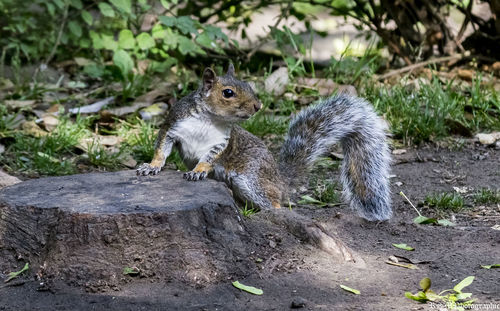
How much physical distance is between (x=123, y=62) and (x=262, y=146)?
2561 mm

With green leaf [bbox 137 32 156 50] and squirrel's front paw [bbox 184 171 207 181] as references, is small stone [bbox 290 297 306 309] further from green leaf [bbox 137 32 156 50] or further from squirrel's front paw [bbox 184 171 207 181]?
green leaf [bbox 137 32 156 50]

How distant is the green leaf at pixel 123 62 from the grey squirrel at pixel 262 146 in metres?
2.36

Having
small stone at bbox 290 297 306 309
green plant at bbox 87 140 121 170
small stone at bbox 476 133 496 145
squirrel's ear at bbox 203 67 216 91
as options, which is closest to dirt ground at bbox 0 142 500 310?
small stone at bbox 290 297 306 309

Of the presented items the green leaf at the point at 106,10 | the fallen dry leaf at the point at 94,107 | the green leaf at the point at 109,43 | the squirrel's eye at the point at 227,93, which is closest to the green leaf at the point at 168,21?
the green leaf at the point at 106,10

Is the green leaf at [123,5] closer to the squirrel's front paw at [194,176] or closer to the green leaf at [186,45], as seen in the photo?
the green leaf at [186,45]

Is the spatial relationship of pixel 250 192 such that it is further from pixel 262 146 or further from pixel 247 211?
pixel 262 146

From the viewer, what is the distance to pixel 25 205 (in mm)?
3057

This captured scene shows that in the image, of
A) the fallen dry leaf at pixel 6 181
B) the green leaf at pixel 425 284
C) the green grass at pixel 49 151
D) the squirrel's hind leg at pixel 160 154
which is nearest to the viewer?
the green leaf at pixel 425 284

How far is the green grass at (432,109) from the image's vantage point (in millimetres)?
5477

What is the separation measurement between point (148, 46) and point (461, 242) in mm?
3595

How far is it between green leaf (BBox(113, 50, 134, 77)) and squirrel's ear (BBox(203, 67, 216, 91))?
99.6 inches

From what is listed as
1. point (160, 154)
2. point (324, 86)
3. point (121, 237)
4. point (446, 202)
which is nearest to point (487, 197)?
point (446, 202)

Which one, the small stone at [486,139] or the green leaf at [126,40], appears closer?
the small stone at [486,139]

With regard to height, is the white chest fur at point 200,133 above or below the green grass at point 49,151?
above
